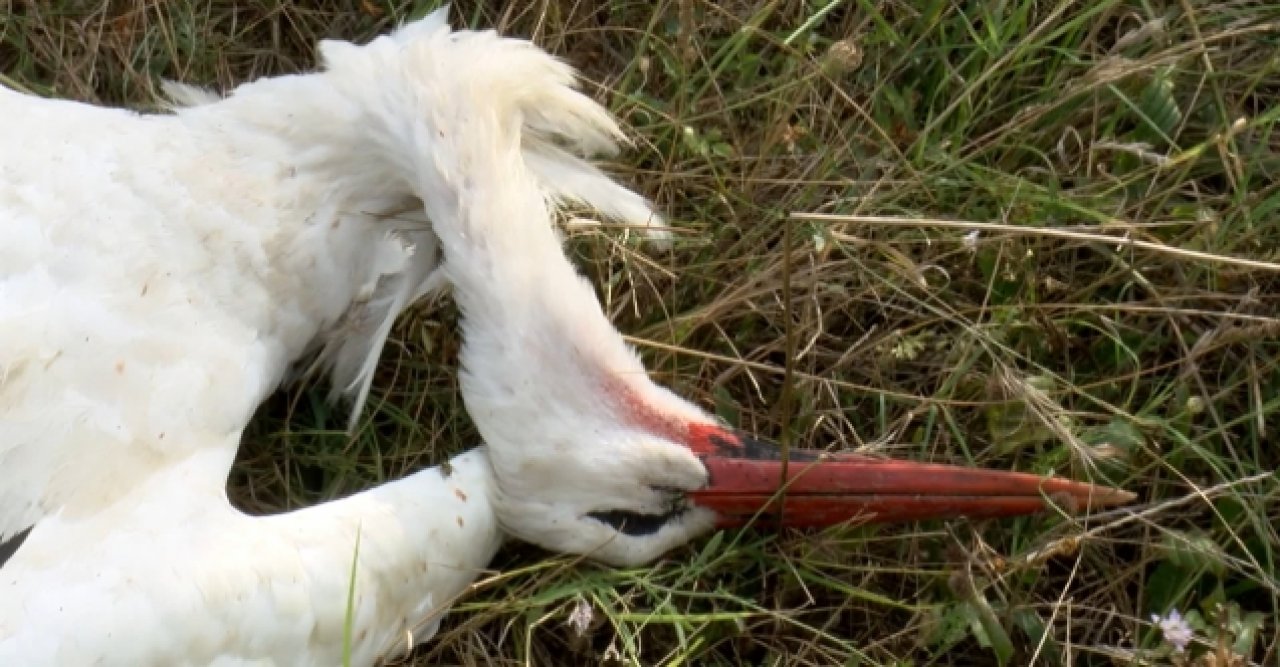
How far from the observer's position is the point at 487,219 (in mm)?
2340

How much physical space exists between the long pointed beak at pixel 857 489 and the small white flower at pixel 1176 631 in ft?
0.60

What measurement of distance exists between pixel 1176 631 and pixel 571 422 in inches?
34.6

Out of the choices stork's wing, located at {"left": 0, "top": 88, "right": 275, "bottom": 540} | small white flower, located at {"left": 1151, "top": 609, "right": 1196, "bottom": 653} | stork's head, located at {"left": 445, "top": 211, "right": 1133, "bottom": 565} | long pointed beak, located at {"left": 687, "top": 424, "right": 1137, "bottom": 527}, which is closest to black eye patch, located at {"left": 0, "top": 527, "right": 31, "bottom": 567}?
stork's wing, located at {"left": 0, "top": 88, "right": 275, "bottom": 540}

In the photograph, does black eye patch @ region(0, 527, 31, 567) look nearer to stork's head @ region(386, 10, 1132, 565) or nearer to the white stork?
the white stork

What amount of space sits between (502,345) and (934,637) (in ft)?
2.41

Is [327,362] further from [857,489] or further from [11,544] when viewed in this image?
[857,489]

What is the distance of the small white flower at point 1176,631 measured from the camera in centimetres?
229

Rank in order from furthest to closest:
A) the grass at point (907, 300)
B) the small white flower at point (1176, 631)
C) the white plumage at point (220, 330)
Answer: the grass at point (907, 300) → the small white flower at point (1176, 631) → the white plumage at point (220, 330)

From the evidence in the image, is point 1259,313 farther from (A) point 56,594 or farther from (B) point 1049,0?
(A) point 56,594

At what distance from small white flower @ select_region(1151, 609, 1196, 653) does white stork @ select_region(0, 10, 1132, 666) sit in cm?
19

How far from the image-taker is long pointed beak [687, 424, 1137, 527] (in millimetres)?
2359

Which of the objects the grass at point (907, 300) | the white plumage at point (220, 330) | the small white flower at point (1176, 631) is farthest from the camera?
the grass at point (907, 300)

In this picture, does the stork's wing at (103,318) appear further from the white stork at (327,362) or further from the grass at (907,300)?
the grass at (907,300)

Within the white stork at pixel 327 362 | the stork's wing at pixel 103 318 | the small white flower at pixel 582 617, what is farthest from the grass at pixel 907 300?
the stork's wing at pixel 103 318
